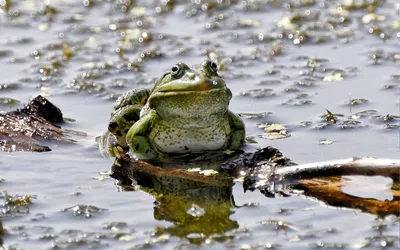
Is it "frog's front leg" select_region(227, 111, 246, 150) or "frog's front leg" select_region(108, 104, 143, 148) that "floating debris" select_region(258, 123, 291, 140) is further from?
"frog's front leg" select_region(108, 104, 143, 148)

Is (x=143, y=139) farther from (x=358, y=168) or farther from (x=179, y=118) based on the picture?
(x=358, y=168)

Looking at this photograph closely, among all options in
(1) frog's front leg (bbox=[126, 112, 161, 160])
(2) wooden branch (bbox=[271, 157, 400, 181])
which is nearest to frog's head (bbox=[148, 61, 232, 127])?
(1) frog's front leg (bbox=[126, 112, 161, 160])

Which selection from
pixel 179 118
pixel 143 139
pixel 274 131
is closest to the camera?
pixel 179 118

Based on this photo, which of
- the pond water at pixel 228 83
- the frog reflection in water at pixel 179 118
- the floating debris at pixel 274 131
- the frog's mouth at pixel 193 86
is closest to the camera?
the pond water at pixel 228 83

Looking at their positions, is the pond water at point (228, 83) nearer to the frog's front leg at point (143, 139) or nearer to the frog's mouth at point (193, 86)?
the frog's front leg at point (143, 139)

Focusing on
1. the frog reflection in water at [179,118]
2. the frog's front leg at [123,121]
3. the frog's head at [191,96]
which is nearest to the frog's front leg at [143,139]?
the frog reflection in water at [179,118]

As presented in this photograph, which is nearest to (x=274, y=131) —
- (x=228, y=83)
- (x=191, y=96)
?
(x=191, y=96)
